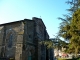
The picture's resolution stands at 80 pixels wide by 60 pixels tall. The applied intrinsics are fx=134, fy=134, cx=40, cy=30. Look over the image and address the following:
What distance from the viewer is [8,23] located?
3105 centimetres

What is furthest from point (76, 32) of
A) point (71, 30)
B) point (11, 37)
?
point (11, 37)

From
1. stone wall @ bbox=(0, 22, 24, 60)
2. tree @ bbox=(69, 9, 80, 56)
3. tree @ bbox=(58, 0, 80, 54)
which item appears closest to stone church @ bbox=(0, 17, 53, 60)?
stone wall @ bbox=(0, 22, 24, 60)

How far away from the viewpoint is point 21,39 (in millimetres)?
26859

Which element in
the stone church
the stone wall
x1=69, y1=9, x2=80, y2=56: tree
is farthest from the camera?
the stone wall

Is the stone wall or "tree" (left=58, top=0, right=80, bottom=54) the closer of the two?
"tree" (left=58, top=0, right=80, bottom=54)

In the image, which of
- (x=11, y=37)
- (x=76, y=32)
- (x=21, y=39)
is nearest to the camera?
(x=76, y=32)

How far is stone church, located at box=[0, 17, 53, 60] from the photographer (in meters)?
27.0

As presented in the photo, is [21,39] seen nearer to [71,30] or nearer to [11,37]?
[11,37]

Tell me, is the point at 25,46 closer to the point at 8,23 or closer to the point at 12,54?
the point at 12,54

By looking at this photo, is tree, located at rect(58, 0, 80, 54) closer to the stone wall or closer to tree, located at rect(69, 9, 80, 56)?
tree, located at rect(69, 9, 80, 56)

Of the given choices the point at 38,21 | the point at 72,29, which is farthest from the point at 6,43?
the point at 72,29

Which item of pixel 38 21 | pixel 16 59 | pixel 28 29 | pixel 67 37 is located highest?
pixel 38 21

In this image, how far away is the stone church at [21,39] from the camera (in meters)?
27.0

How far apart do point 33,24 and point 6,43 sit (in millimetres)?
7540
